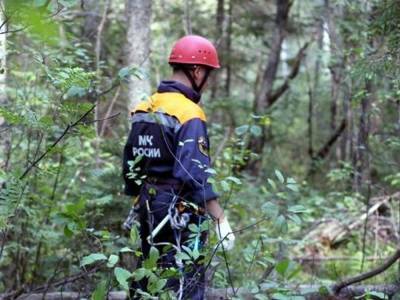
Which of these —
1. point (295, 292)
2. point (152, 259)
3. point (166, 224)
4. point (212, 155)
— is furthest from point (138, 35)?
point (152, 259)

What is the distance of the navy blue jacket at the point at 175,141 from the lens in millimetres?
4258

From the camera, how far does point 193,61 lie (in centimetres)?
480

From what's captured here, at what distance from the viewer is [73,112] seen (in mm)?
3979

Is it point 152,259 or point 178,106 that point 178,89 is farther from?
point 152,259

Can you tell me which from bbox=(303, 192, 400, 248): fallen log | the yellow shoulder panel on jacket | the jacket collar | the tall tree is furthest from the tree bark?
the yellow shoulder panel on jacket

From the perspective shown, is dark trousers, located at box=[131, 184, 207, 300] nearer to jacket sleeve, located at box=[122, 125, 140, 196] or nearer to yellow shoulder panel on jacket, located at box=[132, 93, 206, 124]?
jacket sleeve, located at box=[122, 125, 140, 196]

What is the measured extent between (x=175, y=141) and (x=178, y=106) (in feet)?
0.81

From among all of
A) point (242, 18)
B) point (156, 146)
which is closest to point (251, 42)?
point (242, 18)

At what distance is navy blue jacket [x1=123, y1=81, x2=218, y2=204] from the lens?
4.26 m

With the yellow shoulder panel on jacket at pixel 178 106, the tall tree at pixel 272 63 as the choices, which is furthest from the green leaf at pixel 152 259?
the tall tree at pixel 272 63

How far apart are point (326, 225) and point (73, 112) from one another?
6.37 m

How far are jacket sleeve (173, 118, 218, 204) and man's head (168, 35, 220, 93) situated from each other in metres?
0.57

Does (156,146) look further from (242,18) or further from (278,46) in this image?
(242,18)

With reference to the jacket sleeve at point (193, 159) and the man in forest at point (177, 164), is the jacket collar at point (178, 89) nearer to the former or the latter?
the man in forest at point (177, 164)
